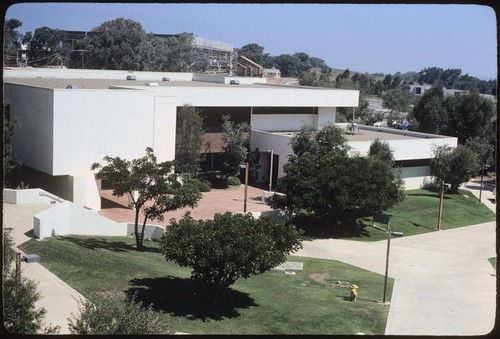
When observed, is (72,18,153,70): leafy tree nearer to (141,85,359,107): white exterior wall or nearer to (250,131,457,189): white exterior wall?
(141,85,359,107): white exterior wall

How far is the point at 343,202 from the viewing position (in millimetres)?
22375

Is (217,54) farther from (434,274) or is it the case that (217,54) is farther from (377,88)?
(434,274)

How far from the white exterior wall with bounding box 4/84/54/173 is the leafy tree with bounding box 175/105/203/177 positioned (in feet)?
19.6

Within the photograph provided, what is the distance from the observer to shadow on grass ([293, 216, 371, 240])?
76.6 ft

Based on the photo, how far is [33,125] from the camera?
2402 centimetres

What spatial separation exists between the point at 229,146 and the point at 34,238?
14.2m

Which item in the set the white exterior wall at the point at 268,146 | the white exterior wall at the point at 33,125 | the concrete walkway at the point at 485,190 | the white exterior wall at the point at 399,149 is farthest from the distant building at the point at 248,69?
the white exterior wall at the point at 33,125

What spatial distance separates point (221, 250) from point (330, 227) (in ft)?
38.0

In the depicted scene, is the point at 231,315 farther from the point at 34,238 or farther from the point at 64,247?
the point at 34,238

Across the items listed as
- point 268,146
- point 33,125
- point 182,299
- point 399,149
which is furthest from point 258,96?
point 182,299

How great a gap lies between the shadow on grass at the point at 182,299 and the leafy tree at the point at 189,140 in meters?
12.9

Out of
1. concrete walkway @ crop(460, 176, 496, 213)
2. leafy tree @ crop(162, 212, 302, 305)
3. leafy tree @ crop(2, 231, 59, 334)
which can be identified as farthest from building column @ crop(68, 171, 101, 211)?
concrete walkway @ crop(460, 176, 496, 213)

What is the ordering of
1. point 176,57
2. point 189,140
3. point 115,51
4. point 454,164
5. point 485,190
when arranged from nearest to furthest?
point 189,140, point 454,164, point 485,190, point 115,51, point 176,57

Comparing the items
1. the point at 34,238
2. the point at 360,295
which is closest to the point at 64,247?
the point at 34,238
